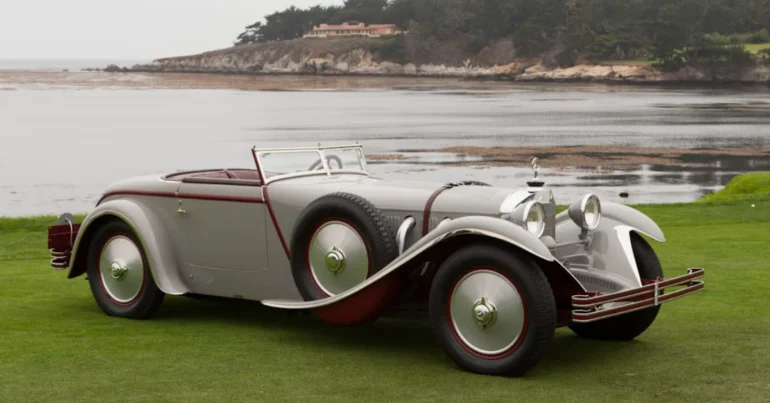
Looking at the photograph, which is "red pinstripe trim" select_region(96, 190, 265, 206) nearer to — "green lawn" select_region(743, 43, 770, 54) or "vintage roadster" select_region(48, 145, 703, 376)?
"vintage roadster" select_region(48, 145, 703, 376)

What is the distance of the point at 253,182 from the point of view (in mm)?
7637

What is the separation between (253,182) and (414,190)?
4.18 feet

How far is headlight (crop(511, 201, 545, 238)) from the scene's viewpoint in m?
6.55

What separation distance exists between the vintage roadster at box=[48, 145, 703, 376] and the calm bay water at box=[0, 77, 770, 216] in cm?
1231

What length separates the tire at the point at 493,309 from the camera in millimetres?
6047

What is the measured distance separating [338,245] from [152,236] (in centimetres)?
174

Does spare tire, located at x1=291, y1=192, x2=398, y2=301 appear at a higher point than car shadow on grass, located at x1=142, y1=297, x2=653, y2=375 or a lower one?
higher

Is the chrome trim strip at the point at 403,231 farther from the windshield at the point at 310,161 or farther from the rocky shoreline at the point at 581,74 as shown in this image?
the rocky shoreline at the point at 581,74

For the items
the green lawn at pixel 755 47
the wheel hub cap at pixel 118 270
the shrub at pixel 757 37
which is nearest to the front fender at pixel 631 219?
the wheel hub cap at pixel 118 270

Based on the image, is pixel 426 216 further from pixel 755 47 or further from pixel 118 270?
pixel 755 47

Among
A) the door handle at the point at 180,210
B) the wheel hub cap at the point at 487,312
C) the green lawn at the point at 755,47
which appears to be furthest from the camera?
the green lawn at the point at 755,47

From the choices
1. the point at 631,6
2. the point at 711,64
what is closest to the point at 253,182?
the point at 711,64

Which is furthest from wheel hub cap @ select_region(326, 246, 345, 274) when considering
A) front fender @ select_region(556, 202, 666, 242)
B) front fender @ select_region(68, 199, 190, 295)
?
front fender @ select_region(556, 202, 666, 242)

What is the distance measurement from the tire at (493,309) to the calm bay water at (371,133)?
14242 millimetres
